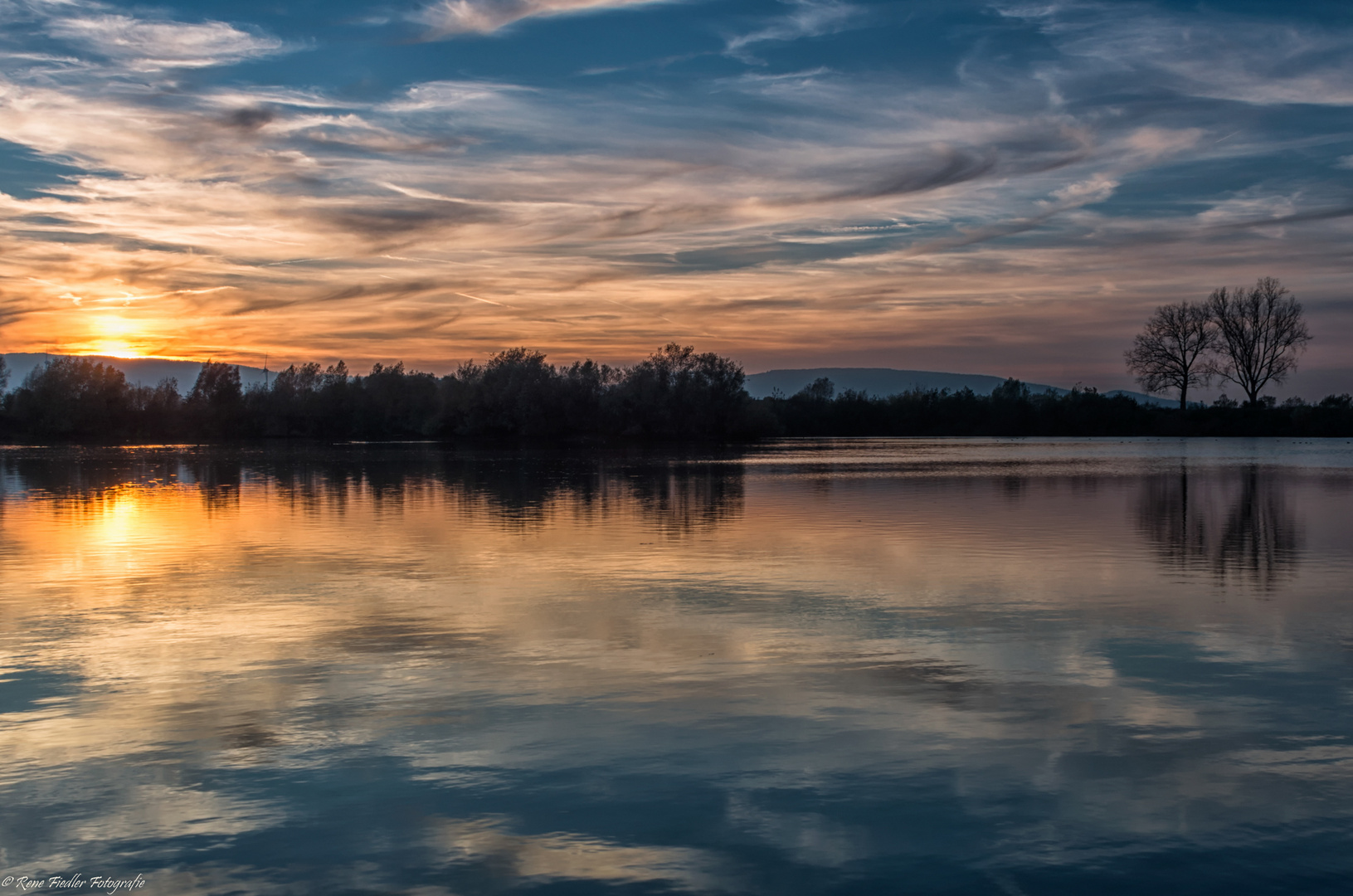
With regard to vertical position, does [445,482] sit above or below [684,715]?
above

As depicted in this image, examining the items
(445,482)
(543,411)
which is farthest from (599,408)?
(445,482)

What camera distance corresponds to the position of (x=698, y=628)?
10.3 meters

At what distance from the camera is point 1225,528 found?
1894cm

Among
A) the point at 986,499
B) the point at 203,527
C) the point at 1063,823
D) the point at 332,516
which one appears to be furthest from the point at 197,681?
the point at 986,499

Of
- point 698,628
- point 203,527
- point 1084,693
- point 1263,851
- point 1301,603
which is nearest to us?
point 1263,851

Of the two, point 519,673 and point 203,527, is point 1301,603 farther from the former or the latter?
point 203,527

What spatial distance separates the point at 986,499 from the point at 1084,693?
18129 mm

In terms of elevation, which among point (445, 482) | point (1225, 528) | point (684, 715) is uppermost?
point (445, 482)

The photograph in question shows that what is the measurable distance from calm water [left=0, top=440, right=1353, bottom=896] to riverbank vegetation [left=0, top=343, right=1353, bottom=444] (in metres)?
91.4

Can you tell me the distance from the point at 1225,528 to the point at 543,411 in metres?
93.9

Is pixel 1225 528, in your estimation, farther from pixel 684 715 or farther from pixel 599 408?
Answer: pixel 599 408

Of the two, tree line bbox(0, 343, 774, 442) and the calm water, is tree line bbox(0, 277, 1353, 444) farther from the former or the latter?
the calm water

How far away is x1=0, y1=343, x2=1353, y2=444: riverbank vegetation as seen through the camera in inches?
4227

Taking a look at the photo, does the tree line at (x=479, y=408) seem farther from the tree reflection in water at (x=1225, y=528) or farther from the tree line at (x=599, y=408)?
the tree reflection in water at (x=1225, y=528)
